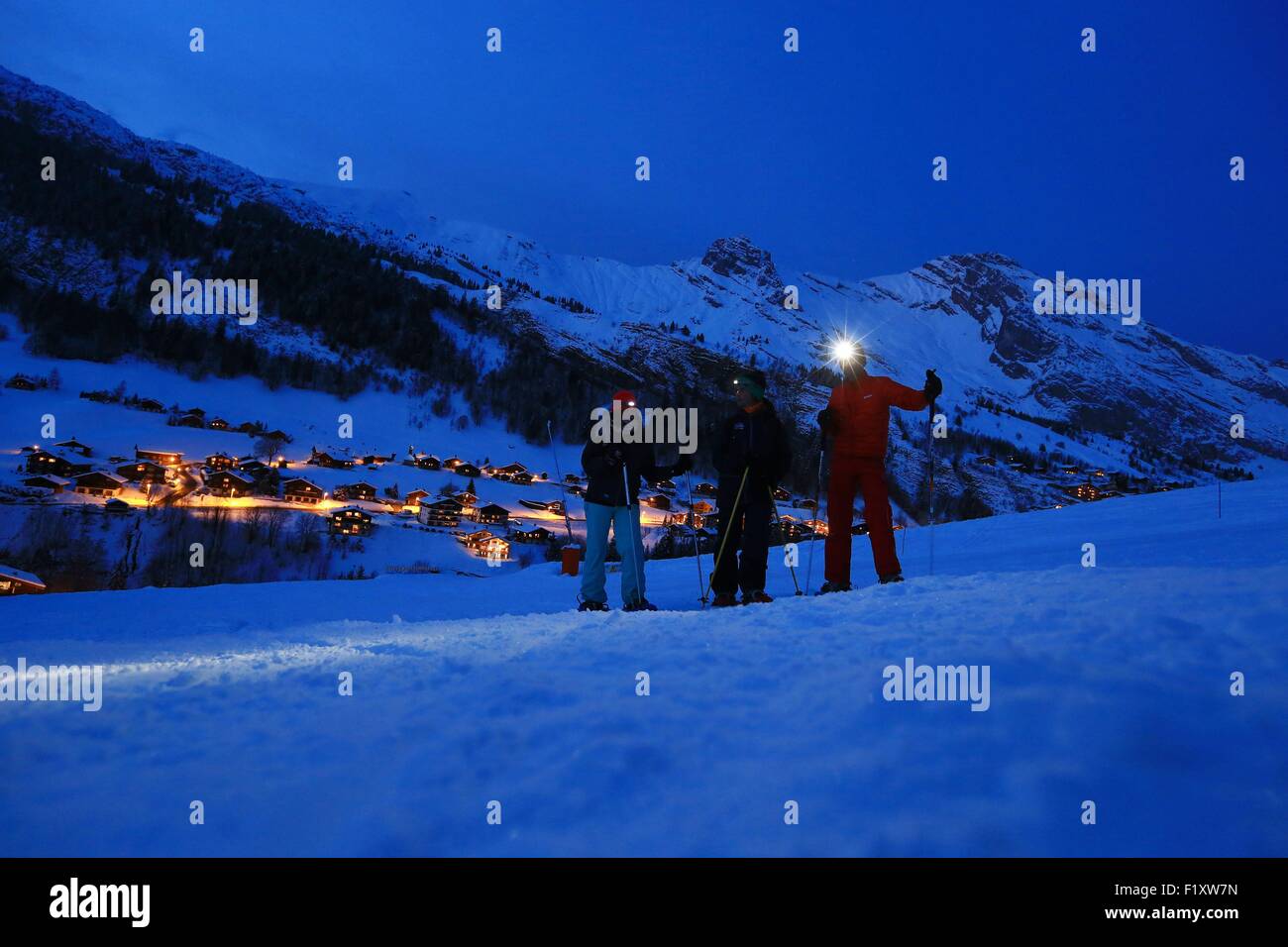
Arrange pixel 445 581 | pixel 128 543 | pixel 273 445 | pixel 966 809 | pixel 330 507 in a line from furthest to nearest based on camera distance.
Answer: pixel 273 445, pixel 330 507, pixel 128 543, pixel 445 581, pixel 966 809

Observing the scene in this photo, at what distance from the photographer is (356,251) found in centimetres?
15112

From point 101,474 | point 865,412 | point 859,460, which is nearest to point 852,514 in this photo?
point 859,460

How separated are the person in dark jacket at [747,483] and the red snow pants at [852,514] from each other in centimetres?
58

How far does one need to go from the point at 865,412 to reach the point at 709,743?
5.28 meters

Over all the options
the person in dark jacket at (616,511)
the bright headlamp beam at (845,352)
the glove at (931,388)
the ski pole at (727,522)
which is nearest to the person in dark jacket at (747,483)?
the ski pole at (727,522)

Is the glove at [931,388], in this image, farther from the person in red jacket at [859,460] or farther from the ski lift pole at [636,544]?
the ski lift pole at [636,544]

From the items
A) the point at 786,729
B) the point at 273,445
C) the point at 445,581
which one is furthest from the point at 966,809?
the point at 273,445

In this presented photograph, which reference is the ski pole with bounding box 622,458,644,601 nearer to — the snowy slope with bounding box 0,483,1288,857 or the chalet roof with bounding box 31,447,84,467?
A: the snowy slope with bounding box 0,483,1288,857

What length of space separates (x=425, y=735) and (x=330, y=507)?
5707cm

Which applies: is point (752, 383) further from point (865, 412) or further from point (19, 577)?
point (19, 577)

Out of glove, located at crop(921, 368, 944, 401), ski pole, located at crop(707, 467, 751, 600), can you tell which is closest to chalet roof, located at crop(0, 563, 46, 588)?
ski pole, located at crop(707, 467, 751, 600)

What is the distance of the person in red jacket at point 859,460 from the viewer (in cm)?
693

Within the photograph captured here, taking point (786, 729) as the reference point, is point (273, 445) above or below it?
above
